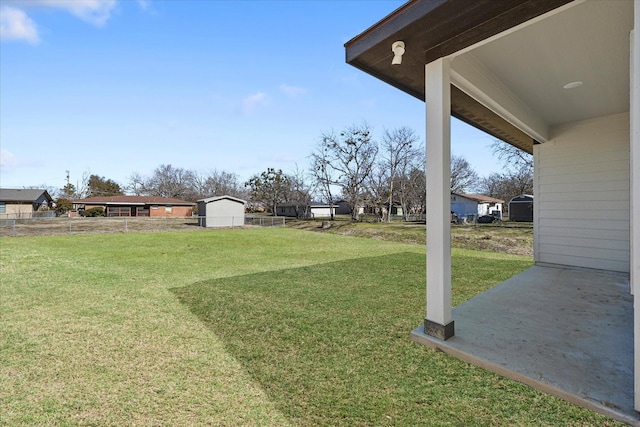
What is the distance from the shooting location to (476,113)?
4316 mm

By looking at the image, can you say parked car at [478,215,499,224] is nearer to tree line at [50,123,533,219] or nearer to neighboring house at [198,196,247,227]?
tree line at [50,123,533,219]

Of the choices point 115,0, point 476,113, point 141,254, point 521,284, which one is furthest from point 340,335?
point 115,0

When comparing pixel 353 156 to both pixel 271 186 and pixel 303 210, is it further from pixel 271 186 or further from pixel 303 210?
pixel 271 186

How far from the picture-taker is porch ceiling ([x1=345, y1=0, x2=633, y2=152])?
82.7 inches

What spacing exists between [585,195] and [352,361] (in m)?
5.96

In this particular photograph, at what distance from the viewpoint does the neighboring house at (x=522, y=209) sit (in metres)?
22.5

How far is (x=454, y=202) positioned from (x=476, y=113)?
30777 mm

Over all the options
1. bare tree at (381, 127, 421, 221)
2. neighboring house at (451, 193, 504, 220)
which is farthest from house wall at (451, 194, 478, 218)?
bare tree at (381, 127, 421, 221)

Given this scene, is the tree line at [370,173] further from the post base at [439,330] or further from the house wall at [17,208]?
the post base at [439,330]

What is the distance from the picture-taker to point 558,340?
8.18ft

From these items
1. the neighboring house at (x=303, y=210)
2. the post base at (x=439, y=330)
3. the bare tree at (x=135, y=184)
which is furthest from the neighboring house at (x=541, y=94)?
the bare tree at (x=135, y=184)

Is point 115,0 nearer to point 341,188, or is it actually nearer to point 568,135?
point 568,135

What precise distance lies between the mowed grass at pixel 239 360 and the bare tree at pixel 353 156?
19842 mm

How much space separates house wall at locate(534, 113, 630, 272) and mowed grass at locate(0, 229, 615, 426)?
6.71ft
